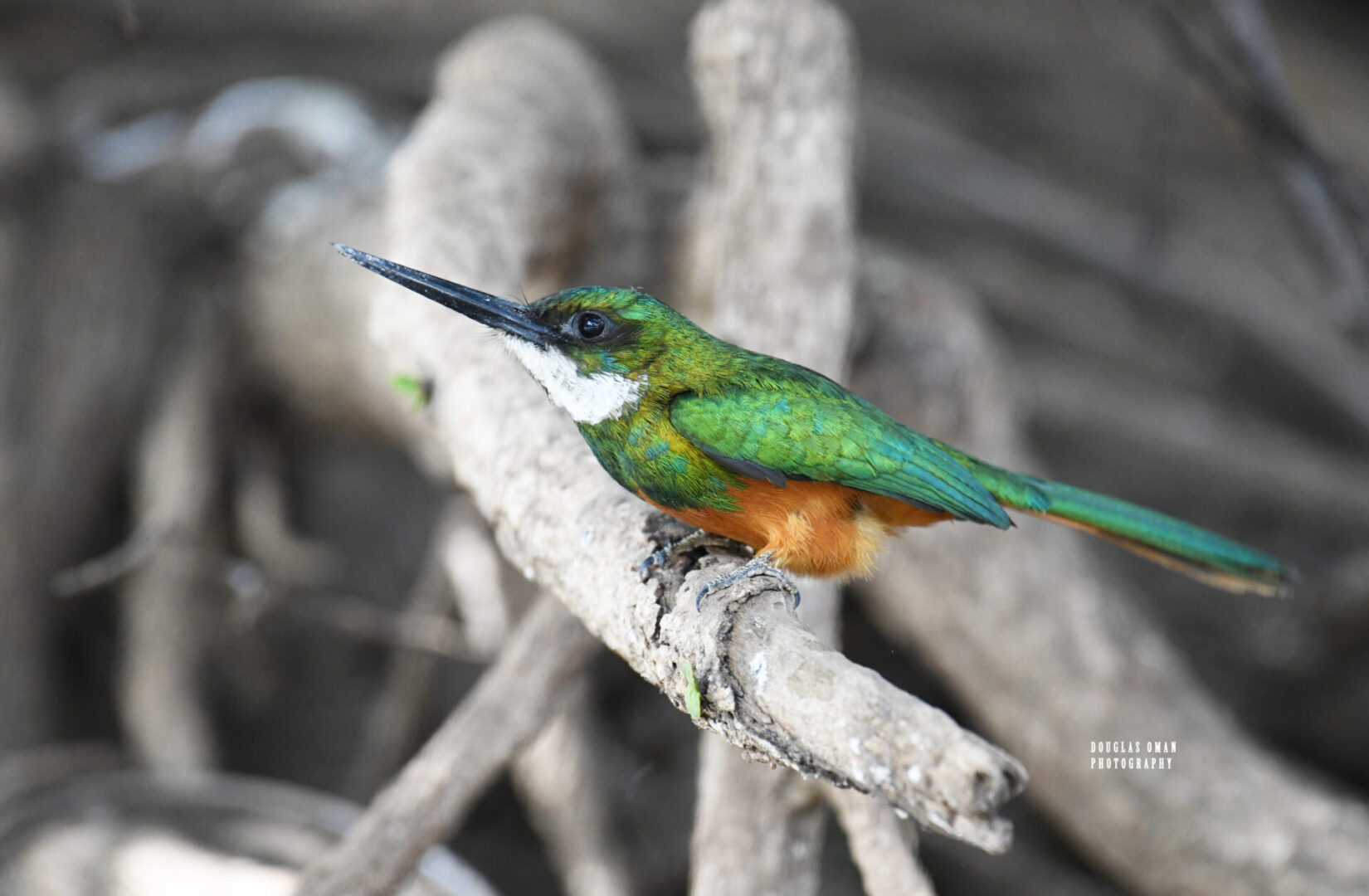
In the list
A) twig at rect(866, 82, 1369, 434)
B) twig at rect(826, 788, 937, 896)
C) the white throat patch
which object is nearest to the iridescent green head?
the white throat patch

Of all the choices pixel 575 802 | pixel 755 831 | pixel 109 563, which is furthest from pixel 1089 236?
pixel 109 563

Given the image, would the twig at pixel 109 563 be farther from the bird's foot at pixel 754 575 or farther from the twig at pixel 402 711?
the bird's foot at pixel 754 575

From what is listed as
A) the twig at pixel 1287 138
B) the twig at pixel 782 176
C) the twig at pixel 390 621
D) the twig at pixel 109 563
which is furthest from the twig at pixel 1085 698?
Result: the twig at pixel 109 563

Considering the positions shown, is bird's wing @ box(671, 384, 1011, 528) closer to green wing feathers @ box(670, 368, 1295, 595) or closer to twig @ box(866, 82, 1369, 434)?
green wing feathers @ box(670, 368, 1295, 595)

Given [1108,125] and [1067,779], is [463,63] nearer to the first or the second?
[1067,779]

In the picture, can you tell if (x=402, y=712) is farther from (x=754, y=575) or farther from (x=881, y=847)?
(x=754, y=575)

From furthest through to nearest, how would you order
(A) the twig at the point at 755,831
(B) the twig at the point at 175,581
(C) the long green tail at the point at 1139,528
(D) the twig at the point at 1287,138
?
1. (B) the twig at the point at 175,581
2. (D) the twig at the point at 1287,138
3. (C) the long green tail at the point at 1139,528
4. (A) the twig at the point at 755,831

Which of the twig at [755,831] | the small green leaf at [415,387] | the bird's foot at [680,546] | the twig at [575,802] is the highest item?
the bird's foot at [680,546]
